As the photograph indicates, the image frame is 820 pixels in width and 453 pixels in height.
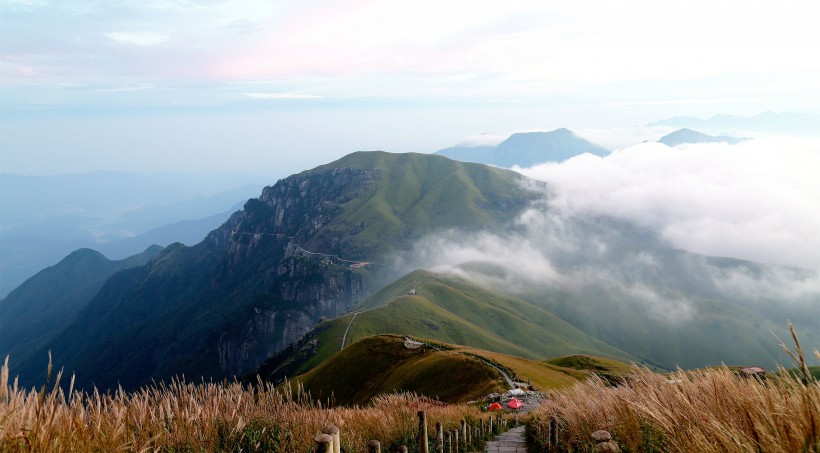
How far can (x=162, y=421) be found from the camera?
6352 millimetres

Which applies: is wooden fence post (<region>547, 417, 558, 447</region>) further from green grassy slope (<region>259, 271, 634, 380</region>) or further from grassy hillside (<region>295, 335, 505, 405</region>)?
green grassy slope (<region>259, 271, 634, 380</region>)

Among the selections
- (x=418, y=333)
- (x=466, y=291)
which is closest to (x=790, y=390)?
(x=418, y=333)

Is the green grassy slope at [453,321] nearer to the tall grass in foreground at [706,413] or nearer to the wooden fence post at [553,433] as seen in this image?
the wooden fence post at [553,433]

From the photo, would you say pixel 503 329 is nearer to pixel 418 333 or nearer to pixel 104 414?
pixel 418 333

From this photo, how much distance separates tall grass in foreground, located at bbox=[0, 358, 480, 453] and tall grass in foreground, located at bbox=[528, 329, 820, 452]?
4.51 meters

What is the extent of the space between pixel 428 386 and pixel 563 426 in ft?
172

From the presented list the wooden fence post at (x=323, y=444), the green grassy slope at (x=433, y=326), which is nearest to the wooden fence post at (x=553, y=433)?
the wooden fence post at (x=323, y=444)

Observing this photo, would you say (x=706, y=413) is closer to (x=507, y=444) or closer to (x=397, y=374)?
(x=507, y=444)

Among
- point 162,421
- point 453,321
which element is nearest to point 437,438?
point 162,421

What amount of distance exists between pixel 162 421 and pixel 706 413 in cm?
688

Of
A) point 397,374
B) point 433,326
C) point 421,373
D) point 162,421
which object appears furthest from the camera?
point 433,326

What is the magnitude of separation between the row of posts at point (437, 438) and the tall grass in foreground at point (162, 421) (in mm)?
1211

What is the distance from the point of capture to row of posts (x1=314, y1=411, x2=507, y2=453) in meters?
4.86

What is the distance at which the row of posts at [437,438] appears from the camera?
4855 millimetres
